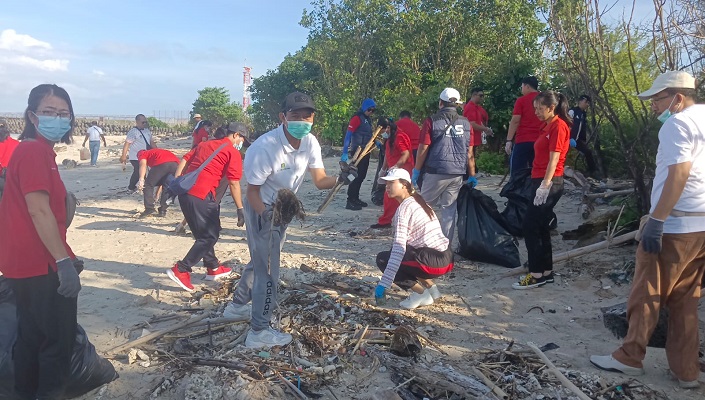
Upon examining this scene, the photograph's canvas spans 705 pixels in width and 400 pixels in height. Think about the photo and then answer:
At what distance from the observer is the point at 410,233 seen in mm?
4746

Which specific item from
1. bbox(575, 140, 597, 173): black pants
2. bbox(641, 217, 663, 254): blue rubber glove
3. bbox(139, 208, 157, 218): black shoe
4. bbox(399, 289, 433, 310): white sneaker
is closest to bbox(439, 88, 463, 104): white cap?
bbox(399, 289, 433, 310): white sneaker

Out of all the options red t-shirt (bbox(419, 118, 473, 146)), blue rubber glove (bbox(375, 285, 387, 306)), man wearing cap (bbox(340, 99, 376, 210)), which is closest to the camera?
blue rubber glove (bbox(375, 285, 387, 306))

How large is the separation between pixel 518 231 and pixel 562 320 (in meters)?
2.09

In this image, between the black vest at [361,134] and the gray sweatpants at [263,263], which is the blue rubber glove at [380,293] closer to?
the gray sweatpants at [263,263]

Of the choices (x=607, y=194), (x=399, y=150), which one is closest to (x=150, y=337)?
(x=399, y=150)

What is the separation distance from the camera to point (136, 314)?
16.2ft

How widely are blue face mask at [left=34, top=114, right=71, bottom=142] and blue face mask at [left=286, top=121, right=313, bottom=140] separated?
1.42 metres

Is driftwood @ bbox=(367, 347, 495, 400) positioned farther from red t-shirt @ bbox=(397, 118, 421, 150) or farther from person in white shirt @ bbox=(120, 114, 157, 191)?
person in white shirt @ bbox=(120, 114, 157, 191)

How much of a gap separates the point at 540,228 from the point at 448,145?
1.47 metres

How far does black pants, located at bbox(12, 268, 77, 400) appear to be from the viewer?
297 cm

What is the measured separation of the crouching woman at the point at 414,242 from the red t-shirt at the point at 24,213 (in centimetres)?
255

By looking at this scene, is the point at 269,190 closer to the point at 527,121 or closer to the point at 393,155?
the point at 527,121

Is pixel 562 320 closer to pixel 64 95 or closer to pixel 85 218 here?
pixel 64 95

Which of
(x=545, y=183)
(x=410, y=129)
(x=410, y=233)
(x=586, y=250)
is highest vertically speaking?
(x=410, y=129)
